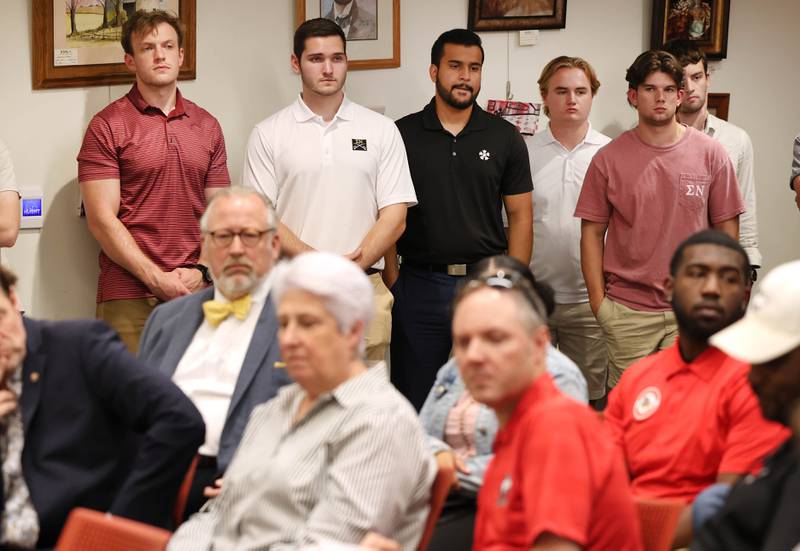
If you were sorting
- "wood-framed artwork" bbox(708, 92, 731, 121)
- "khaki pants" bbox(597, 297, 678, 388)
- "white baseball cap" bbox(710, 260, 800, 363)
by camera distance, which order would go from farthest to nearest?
1. "wood-framed artwork" bbox(708, 92, 731, 121)
2. "khaki pants" bbox(597, 297, 678, 388)
3. "white baseball cap" bbox(710, 260, 800, 363)

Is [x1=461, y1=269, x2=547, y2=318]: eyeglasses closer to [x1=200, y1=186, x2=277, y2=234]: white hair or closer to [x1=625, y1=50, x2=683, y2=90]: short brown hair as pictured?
[x1=200, y1=186, x2=277, y2=234]: white hair

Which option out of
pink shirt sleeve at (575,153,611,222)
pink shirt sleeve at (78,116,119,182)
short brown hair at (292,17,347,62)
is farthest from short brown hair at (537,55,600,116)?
pink shirt sleeve at (78,116,119,182)

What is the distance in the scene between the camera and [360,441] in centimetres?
206

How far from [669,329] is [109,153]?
2.25 m

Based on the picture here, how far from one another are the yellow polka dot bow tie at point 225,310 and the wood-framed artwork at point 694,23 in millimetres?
2689

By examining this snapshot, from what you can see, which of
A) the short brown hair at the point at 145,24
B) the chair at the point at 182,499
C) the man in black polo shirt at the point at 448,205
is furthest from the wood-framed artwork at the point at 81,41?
the chair at the point at 182,499

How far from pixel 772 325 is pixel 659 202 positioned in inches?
Answer: 88.0

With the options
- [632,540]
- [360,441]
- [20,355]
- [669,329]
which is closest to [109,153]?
[20,355]

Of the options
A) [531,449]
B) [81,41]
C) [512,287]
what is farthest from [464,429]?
[81,41]

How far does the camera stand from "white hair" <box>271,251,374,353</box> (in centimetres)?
219

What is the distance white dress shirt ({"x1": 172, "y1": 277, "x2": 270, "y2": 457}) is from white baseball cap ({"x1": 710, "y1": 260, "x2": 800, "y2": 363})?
1398 millimetres

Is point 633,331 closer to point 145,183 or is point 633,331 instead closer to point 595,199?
point 595,199

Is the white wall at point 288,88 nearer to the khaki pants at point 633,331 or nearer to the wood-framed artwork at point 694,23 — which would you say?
the wood-framed artwork at point 694,23

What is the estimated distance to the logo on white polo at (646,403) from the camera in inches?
104
